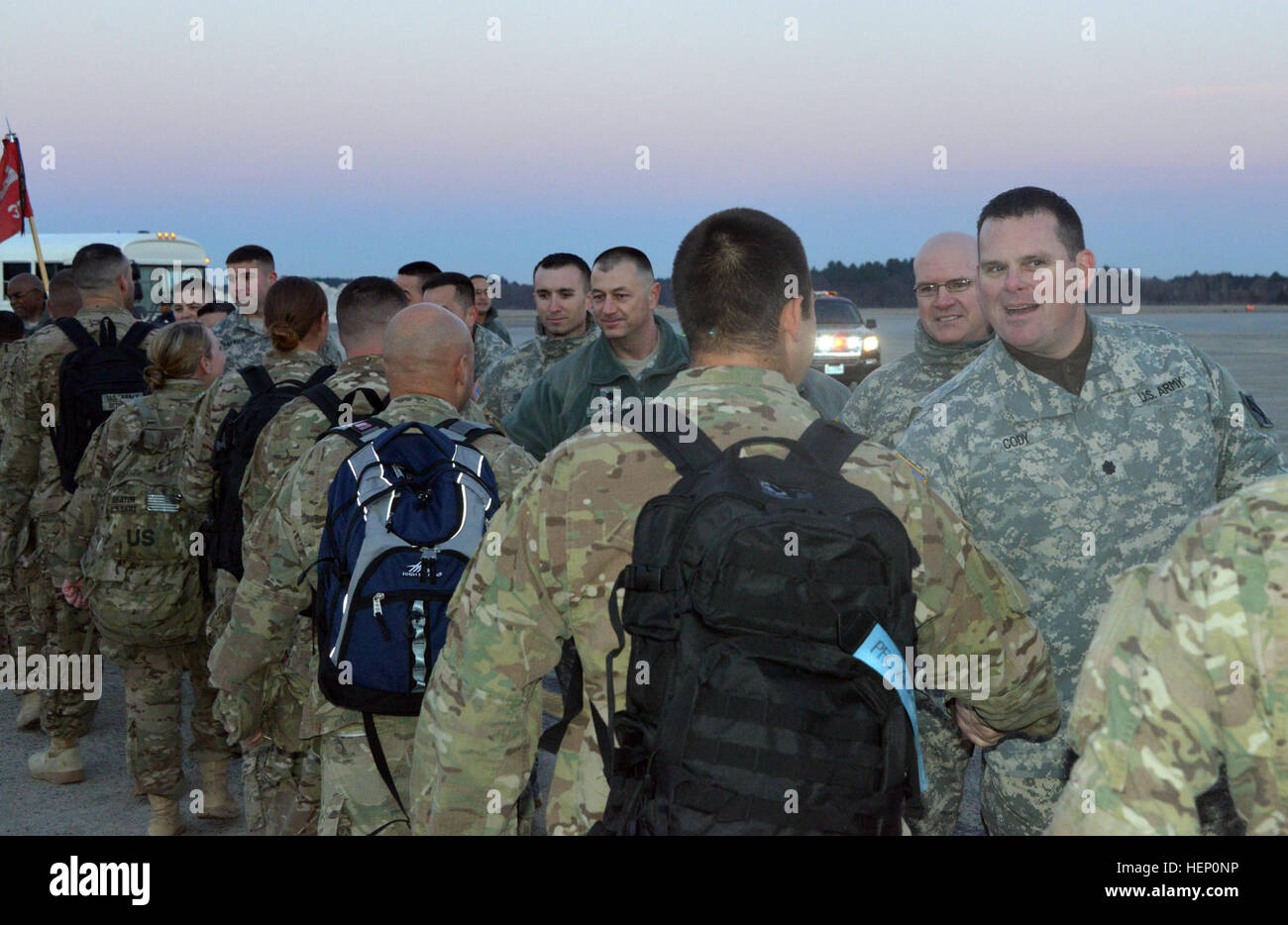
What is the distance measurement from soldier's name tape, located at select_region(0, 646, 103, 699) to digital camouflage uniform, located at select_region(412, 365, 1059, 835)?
186 inches

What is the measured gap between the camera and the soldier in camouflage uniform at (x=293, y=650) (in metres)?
3.94

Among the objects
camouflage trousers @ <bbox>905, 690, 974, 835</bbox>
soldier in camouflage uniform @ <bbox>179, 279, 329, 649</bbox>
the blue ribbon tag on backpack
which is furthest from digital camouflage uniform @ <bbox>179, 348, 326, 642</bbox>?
the blue ribbon tag on backpack

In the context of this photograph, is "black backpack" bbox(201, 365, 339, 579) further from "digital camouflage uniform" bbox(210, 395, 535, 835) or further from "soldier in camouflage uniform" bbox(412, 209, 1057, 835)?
"soldier in camouflage uniform" bbox(412, 209, 1057, 835)

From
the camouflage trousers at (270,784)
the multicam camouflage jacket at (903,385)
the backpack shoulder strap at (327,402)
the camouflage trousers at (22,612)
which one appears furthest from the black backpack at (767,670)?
the camouflage trousers at (22,612)

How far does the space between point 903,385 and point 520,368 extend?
3097 millimetres

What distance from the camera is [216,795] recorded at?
554cm

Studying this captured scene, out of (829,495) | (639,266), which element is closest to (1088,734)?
(829,495)

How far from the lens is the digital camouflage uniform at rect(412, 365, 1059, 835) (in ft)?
6.91

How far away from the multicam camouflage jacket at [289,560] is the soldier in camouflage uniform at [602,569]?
1166mm

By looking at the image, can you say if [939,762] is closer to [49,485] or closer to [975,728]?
[975,728]

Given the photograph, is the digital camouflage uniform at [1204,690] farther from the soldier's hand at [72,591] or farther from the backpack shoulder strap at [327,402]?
the soldier's hand at [72,591]

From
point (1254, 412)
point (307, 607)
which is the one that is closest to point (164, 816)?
point (307, 607)
